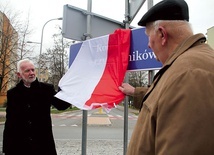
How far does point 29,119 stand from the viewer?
3.35 m

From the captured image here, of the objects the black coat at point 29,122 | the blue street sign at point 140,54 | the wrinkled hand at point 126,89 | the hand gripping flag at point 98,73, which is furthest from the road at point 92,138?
the blue street sign at point 140,54

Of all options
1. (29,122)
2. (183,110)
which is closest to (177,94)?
(183,110)

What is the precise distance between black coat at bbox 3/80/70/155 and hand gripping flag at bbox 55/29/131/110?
0.33 m

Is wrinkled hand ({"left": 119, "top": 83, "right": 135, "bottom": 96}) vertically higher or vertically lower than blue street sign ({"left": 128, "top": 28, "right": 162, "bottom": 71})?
lower

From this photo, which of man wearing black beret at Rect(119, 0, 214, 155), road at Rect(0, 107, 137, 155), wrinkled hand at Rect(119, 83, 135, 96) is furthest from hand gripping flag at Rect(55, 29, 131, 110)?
road at Rect(0, 107, 137, 155)

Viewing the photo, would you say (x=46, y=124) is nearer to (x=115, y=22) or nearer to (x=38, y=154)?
(x=38, y=154)

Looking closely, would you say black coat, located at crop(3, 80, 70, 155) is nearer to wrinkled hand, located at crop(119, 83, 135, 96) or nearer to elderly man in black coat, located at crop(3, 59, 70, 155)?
elderly man in black coat, located at crop(3, 59, 70, 155)

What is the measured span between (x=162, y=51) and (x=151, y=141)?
0.51m

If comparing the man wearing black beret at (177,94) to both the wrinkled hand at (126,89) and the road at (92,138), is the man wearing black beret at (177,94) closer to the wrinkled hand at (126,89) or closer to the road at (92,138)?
the wrinkled hand at (126,89)

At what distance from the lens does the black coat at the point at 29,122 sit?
3.30 meters

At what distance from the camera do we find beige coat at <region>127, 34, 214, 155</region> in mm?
967

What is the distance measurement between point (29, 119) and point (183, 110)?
2.73 m

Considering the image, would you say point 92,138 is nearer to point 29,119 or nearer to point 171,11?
point 29,119

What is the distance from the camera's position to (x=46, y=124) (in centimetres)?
341
